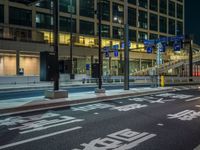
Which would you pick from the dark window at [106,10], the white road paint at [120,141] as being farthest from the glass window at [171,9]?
the white road paint at [120,141]

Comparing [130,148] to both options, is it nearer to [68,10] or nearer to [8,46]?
[8,46]

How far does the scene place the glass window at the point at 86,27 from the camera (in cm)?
5862

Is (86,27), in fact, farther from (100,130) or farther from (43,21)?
(100,130)

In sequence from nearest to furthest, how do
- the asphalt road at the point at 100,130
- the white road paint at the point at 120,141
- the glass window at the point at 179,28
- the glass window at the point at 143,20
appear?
1. the white road paint at the point at 120,141
2. the asphalt road at the point at 100,130
3. the glass window at the point at 143,20
4. the glass window at the point at 179,28

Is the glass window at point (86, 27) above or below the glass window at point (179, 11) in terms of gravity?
below

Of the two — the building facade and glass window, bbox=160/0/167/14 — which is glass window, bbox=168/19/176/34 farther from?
glass window, bbox=160/0/167/14

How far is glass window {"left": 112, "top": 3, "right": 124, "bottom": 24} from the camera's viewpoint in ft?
221

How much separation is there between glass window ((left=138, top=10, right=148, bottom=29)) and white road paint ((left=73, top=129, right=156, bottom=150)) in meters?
70.2

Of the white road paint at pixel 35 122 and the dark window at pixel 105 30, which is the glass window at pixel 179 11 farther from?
the white road paint at pixel 35 122

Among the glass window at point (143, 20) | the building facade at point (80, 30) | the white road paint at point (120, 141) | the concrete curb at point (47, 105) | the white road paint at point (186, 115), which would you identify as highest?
the glass window at point (143, 20)

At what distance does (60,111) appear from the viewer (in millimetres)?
10781

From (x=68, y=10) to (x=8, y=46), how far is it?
662 inches

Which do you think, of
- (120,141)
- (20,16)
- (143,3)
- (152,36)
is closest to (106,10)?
(143,3)

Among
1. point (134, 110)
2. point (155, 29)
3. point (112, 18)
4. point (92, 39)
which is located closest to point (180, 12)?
point (155, 29)
